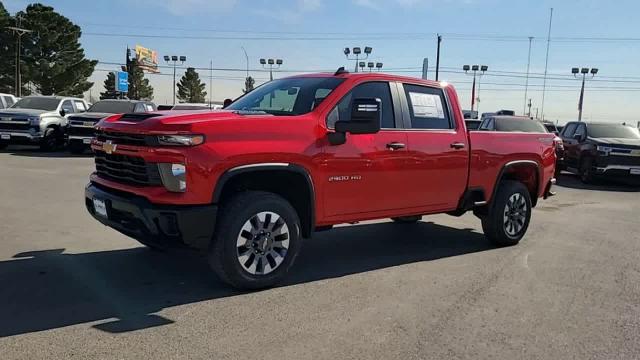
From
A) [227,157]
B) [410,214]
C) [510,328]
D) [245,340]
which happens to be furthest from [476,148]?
[245,340]

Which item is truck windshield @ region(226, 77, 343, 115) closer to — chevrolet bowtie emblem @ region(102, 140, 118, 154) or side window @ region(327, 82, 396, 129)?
side window @ region(327, 82, 396, 129)

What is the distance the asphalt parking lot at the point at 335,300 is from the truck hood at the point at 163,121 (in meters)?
1.43

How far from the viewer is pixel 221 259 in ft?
16.0

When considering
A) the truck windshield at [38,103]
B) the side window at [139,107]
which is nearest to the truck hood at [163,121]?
the side window at [139,107]

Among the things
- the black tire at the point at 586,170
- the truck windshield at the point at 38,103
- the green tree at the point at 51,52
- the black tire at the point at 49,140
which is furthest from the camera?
the green tree at the point at 51,52

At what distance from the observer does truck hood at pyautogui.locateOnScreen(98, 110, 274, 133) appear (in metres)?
4.64

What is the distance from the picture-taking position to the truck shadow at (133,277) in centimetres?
439

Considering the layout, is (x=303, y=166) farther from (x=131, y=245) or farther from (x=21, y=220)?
(x=21, y=220)

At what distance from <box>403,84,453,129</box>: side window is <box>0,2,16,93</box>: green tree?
60.5m

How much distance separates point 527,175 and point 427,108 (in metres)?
2.27

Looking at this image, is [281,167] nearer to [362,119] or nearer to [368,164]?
[362,119]

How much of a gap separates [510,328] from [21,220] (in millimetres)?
6479

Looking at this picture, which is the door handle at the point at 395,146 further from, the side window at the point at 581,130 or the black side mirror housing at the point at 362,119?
the side window at the point at 581,130

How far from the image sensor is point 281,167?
503 cm
